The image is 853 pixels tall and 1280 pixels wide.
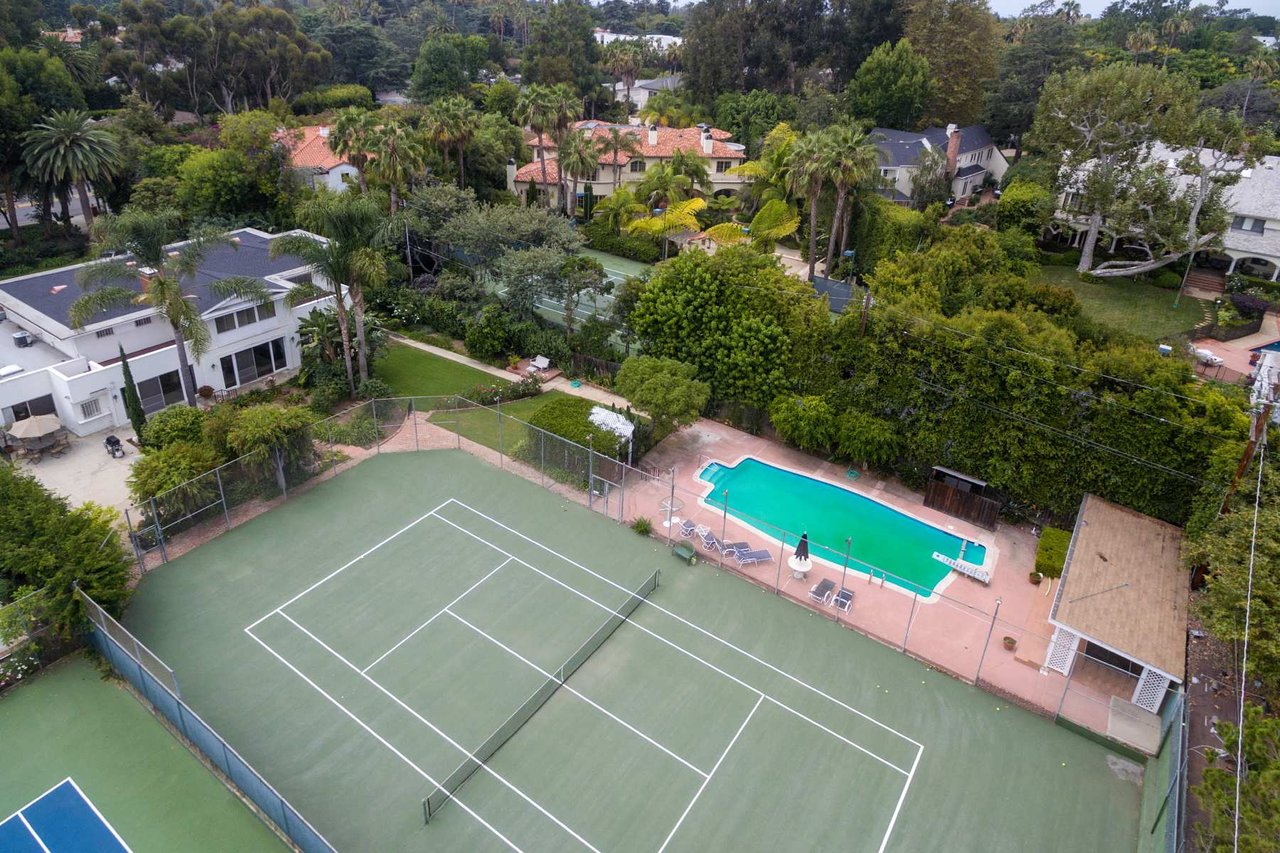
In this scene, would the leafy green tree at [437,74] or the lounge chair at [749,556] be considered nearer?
the lounge chair at [749,556]

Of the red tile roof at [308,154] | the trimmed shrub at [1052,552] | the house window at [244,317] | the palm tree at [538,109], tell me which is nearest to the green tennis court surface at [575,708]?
the trimmed shrub at [1052,552]

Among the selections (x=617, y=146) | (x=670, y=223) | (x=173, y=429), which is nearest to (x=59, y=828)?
(x=173, y=429)

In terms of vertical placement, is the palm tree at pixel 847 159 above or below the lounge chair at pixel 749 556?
above

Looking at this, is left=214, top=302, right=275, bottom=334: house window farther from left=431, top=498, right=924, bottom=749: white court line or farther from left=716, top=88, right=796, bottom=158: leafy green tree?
left=716, top=88, right=796, bottom=158: leafy green tree

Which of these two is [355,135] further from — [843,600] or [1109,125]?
[1109,125]

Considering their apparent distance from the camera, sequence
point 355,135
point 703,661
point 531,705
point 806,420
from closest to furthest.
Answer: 1. point 531,705
2. point 703,661
3. point 806,420
4. point 355,135

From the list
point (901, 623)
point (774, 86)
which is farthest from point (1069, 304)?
point (774, 86)

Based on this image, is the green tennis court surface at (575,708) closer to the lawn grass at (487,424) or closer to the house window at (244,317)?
the lawn grass at (487,424)
